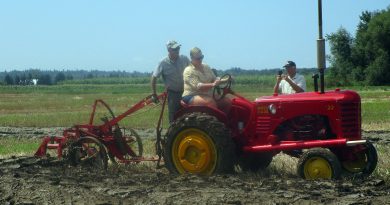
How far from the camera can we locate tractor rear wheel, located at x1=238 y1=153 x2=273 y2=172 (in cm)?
940

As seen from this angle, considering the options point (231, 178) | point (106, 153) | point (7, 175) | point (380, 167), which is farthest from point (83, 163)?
point (380, 167)

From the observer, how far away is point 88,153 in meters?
9.98

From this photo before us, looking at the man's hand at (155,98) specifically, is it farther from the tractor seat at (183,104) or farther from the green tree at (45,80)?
the green tree at (45,80)

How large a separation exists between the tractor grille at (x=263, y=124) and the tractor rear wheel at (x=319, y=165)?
75 cm

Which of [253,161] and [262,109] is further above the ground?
[262,109]

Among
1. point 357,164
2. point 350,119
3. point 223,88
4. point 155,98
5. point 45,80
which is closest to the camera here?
point 350,119

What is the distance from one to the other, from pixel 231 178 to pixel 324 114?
4.46 ft

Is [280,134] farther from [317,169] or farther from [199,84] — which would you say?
[199,84]

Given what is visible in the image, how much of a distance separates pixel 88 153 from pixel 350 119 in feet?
12.2

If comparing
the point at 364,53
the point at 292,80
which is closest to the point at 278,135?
the point at 292,80

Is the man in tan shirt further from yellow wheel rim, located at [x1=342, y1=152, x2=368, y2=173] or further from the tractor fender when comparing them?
yellow wheel rim, located at [x1=342, y1=152, x2=368, y2=173]

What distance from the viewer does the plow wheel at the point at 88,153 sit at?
387 inches

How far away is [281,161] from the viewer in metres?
10.4

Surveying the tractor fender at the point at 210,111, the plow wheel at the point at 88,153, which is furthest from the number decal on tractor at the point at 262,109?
the plow wheel at the point at 88,153
